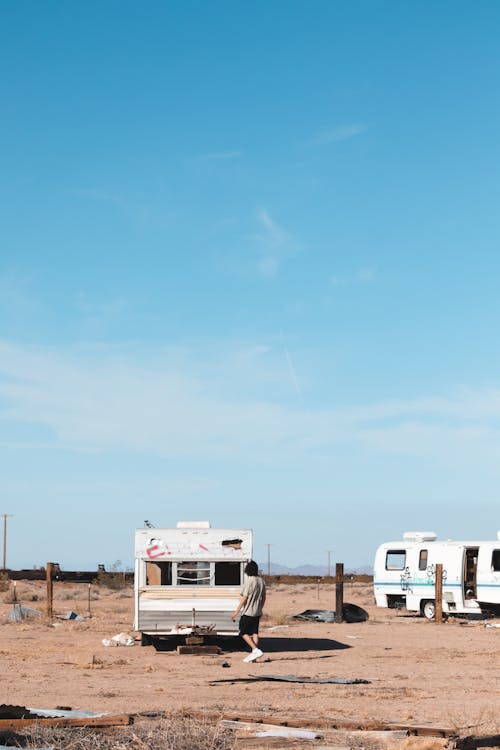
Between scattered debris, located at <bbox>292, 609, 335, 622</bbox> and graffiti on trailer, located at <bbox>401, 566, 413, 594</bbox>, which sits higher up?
graffiti on trailer, located at <bbox>401, 566, 413, 594</bbox>

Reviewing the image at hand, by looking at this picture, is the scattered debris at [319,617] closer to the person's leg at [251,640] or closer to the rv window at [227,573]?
the rv window at [227,573]

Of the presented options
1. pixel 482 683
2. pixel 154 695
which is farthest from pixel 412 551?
pixel 154 695

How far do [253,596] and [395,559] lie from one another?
613 inches

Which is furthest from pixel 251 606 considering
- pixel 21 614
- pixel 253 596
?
pixel 21 614

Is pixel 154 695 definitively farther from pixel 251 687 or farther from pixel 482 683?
pixel 482 683

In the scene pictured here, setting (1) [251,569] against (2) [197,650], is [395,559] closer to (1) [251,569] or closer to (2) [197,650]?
(2) [197,650]

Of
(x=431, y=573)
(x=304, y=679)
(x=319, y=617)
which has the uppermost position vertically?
(x=431, y=573)

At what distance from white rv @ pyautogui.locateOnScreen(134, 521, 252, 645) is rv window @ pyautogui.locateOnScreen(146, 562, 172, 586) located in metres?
0.06

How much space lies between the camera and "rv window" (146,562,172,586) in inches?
766

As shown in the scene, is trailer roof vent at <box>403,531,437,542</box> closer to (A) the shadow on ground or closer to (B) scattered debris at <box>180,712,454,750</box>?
(A) the shadow on ground

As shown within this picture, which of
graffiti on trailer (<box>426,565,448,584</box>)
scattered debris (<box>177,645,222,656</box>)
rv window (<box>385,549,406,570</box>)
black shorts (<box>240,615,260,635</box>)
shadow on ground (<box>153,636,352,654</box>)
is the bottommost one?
shadow on ground (<box>153,636,352,654</box>)

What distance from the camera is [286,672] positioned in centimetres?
1605

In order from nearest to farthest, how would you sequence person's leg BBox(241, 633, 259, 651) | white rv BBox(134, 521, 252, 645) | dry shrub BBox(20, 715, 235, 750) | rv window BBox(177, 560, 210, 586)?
dry shrub BBox(20, 715, 235, 750) < person's leg BBox(241, 633, 259, 651) < white rv BBox(134, 521, 252, 645) < rv window BBox(177, 560, 210, 586)

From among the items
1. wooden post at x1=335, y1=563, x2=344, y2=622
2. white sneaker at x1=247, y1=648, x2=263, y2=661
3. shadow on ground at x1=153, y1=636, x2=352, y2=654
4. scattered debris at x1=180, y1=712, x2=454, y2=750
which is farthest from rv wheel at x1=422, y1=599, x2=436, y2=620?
scattered debris at x1=180, y1=712, x2=454, y2=750
